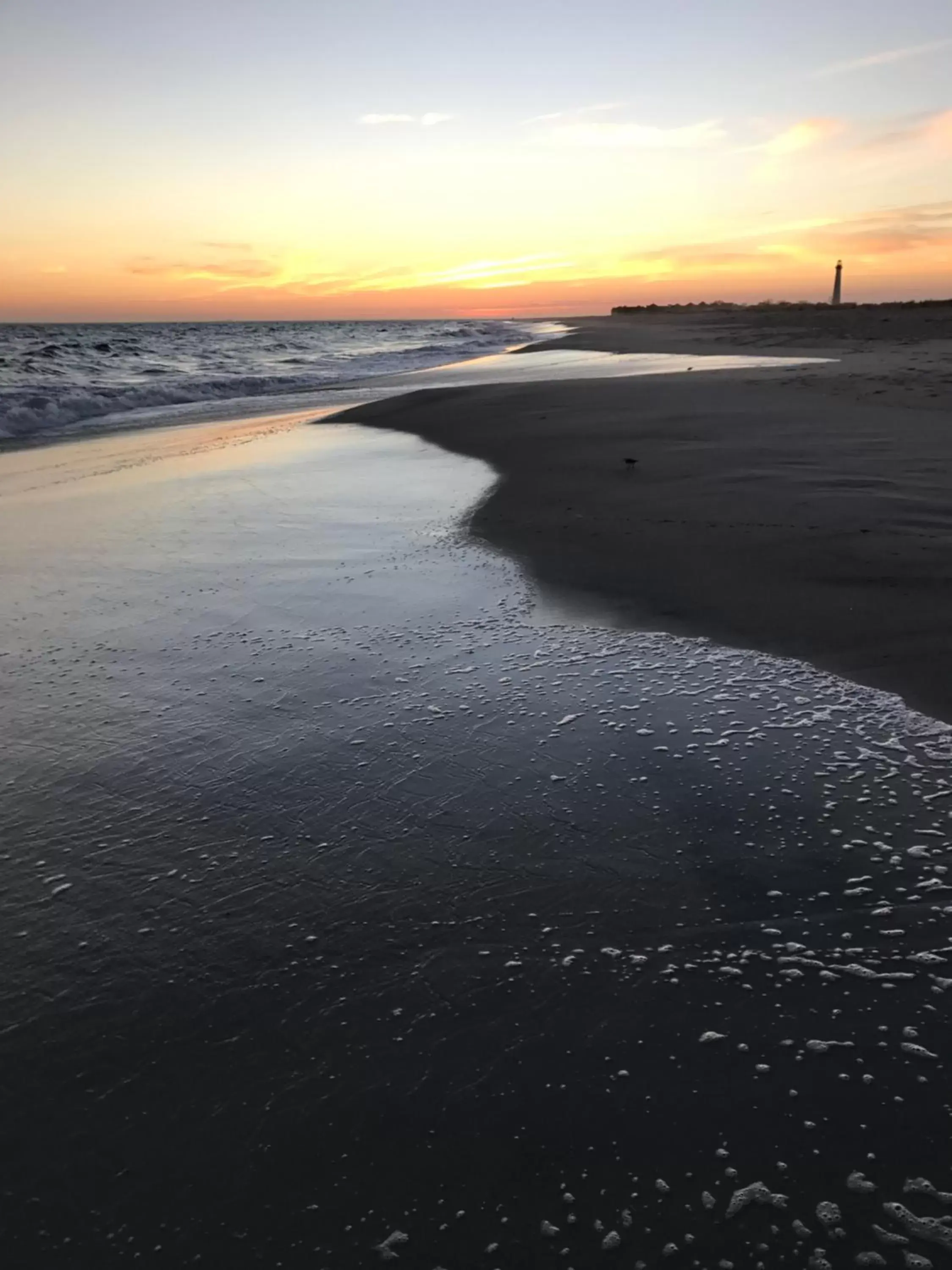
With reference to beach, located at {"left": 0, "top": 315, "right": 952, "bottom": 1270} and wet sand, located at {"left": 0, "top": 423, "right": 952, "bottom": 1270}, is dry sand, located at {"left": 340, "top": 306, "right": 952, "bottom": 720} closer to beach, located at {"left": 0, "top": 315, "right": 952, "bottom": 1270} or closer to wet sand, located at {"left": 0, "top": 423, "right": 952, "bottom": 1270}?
beach, located at {"left": 0, "top": 315, "right": 952, "bottom": 1270}

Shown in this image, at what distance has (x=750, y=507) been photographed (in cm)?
619

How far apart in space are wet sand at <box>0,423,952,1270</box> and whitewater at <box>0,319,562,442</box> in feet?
43.1

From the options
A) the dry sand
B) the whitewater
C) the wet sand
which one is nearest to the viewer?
the wet sand

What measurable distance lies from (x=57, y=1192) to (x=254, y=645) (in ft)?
9.59

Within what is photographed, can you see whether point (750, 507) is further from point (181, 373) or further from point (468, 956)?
point (181, 373)

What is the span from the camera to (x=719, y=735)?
10.9 feet

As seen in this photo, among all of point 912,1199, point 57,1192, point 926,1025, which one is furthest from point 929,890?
point 57,1192

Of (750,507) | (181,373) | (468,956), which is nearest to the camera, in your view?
(468,956)

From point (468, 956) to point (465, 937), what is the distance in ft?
0.24

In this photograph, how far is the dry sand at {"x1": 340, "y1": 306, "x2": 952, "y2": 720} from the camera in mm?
4258

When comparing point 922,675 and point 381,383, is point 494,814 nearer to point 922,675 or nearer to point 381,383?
point 922,675

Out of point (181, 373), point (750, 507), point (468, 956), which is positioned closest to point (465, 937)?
point (468, 956)

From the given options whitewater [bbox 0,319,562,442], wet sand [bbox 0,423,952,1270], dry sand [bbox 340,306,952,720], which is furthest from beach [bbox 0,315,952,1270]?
whitewater [bbox 0,319,562,442]

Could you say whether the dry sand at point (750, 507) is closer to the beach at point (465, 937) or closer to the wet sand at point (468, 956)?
the beach at point (465, 937)
